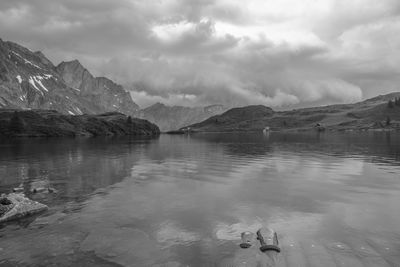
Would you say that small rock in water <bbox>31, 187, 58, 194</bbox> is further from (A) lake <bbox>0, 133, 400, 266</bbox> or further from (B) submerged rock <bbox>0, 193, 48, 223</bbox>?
(B) submerged rock <bbox>0, 193, 48, 223</bbox>

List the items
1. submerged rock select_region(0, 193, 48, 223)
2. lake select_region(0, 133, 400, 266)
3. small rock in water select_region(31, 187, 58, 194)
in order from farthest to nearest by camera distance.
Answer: small rock in water select_region(31, 187, 58, 194) < submerged rock select_region(0, 193, 48, 223) < lake select_region(0, 133, 400, 266)

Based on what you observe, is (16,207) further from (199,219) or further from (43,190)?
(199,219)

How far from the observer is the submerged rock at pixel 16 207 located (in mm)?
33219

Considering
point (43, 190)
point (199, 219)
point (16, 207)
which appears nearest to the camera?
point (199, 219)

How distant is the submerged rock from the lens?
109ft

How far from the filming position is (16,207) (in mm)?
34344

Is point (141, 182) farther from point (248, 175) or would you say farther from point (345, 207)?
point (345, 207)

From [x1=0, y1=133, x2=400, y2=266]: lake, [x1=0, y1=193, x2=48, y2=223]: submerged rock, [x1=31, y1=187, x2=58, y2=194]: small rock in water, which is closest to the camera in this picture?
[x1=0, y1=133, x2=400, y2=266]: lake

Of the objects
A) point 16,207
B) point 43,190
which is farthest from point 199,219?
point 43,190

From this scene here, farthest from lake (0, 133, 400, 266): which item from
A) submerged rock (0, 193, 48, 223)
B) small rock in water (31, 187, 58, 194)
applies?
submerged rock (0, 193, 48, 223)

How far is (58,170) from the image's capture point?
2766 inches

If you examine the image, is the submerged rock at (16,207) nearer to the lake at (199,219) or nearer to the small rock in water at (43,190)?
the lake at (199,219)

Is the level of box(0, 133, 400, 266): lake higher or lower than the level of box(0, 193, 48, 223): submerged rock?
A: lower

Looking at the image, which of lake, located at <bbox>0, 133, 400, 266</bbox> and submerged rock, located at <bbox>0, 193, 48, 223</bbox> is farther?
submerged rock, located at <bbox>0, 193, 48, 223</bbox>
